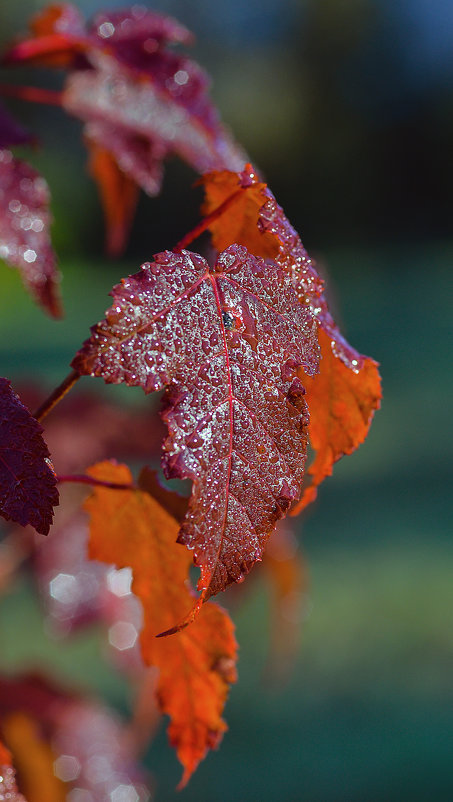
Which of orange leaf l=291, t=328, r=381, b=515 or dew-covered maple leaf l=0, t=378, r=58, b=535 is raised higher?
orange leaf l=291, t=328, r=381, b=515

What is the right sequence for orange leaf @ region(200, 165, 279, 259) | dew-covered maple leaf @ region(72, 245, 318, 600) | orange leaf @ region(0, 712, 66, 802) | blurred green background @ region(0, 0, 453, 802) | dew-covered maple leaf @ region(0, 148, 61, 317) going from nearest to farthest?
1. dew-covered maple leaf @ region(72, 245, 318, 600)
2. orange leaf @ region(200, 165, 279, 259)
3. dew-covered maple leaf @ region(0, 148, 61, 317)
4. orange leaf @ region(0, 712, 66, 802)
5. blurred green background @ region(0, 0, 453, 802)

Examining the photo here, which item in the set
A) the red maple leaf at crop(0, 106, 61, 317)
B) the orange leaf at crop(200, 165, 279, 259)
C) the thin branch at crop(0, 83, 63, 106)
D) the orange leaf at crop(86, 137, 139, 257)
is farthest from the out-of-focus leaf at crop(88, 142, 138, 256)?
the orange leaf at crop(200, 165, 279, 259)

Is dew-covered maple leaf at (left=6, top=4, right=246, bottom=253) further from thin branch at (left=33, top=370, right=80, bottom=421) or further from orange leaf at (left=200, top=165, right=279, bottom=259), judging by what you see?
thin branch at (left=33, top=370, right=80, bottom=421)

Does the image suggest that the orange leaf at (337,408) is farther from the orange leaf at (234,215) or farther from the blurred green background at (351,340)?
the blurred green background at (351,340)

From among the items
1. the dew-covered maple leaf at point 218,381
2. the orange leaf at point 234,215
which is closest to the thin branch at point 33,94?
the orange leaf at point 234,215

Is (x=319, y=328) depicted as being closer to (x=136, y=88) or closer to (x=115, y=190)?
(x=136, y=88)

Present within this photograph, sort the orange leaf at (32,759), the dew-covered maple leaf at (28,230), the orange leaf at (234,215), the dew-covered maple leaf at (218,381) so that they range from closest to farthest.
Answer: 1. the dew-covered maple leaf at (218,381)
2. the orange leaf at (234,215)
3. the dew-covered maple leaf at (28,230)
4. the orange leaf at (32,759)

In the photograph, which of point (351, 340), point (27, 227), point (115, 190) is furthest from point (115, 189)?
point (351, 340)

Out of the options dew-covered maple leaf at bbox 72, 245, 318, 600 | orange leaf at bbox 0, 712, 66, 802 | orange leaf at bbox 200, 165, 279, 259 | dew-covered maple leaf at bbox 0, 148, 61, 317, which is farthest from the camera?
orange leaf at bbox 0, 712, 66, 802
